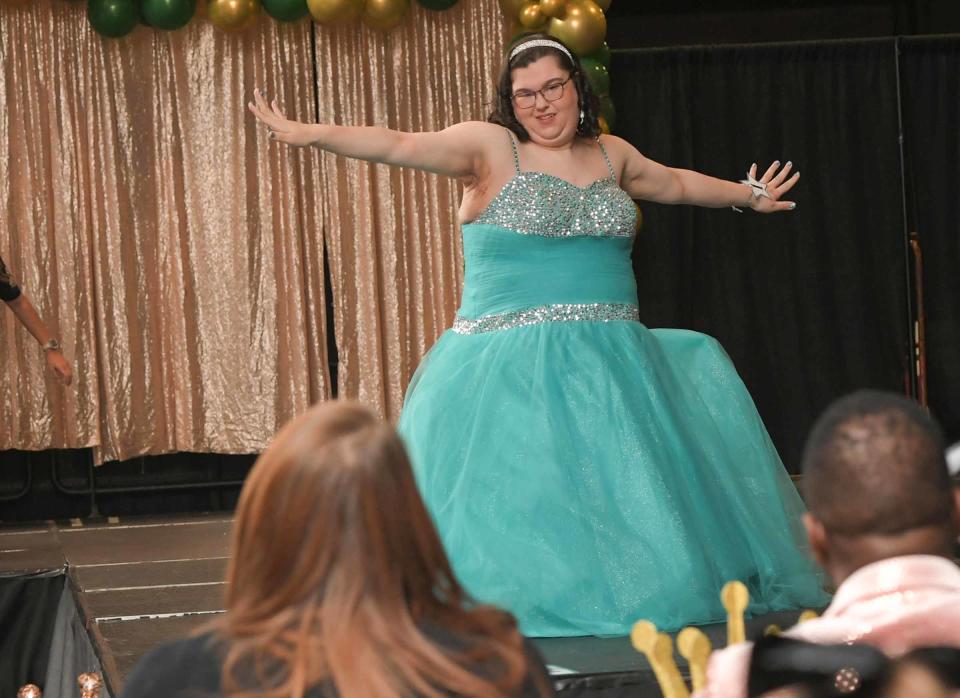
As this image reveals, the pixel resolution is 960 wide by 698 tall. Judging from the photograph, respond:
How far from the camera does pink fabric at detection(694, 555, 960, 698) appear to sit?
48.7 inches

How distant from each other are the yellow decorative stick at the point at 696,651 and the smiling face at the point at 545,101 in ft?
7.87

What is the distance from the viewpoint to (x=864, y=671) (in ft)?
3.96

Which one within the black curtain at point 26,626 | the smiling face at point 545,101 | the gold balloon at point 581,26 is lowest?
the black curtain at point 26,626

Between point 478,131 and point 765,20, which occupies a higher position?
point 765,20

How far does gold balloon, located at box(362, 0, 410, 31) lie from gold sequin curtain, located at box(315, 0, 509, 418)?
34cm

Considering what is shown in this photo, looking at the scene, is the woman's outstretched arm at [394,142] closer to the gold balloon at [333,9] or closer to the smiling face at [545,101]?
the smiling face at [545,101]

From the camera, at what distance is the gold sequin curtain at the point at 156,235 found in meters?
6.71

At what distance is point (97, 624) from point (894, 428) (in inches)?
116

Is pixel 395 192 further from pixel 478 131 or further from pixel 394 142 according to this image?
pixel 394 142

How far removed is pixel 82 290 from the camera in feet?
22.2

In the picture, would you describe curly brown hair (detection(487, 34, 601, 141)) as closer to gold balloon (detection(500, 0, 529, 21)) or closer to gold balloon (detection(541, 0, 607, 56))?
gold balloon (detection(541, 0, 607, 56))

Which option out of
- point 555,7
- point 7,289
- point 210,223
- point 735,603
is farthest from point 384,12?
point 735,603

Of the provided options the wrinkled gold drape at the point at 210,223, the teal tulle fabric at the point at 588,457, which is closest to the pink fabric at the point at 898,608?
the teal tulle fabric at the point at 588,457

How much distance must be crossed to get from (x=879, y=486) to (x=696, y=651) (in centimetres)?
27
